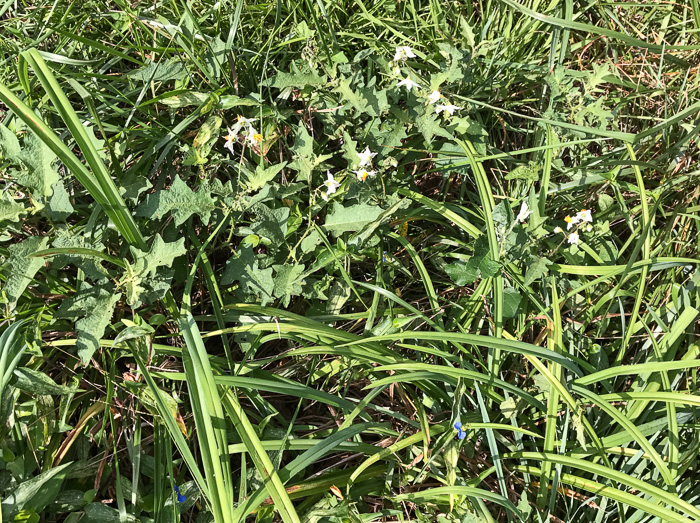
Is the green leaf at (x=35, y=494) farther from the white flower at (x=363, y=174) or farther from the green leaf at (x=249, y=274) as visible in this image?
the white flower at (x=363, y=174)

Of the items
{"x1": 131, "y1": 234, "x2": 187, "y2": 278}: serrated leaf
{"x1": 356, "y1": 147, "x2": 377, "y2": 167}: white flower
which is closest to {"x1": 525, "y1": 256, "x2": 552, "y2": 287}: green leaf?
{"x1": 356, "y1": 147, "x2": 377, "y2": 167}: white flower

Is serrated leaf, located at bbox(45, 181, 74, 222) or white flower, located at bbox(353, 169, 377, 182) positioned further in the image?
white flower, located at bbox(353, 169, 377, 182)

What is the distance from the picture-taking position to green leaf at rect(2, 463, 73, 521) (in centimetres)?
125

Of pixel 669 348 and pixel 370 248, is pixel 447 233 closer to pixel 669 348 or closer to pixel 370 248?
pixel 370 248

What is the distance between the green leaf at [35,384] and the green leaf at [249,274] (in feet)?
1.63

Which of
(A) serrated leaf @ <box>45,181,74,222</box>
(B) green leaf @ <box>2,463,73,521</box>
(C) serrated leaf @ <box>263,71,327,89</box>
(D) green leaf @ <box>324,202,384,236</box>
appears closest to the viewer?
(B) green leaf @ <box>2,463,73,521</box>

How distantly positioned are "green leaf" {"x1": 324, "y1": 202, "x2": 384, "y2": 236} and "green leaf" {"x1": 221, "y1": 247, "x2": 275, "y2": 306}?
0.78 ft

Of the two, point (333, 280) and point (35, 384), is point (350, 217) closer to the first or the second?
point (333, 280)

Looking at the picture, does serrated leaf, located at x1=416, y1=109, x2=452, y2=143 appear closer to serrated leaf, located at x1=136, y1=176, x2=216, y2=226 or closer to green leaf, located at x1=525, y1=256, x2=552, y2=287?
green leaf, located at x1=525, y1=256, x2=552, y2=287

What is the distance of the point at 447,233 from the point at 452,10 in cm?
93

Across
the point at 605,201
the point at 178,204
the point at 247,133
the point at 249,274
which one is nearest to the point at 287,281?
the point at 249,274

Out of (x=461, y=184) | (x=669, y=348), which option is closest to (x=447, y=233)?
(x=461, y=184)

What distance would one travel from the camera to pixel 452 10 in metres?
2.02

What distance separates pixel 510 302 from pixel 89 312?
1190mm
